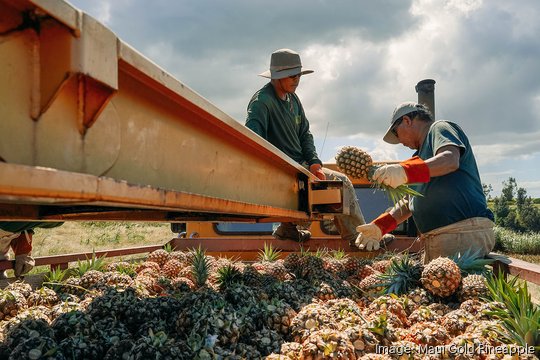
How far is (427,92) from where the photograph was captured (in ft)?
44.5

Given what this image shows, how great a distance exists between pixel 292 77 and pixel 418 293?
3.24 meters

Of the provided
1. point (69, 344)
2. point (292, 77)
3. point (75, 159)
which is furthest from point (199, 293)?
point (292, 77)

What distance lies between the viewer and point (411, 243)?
621cm

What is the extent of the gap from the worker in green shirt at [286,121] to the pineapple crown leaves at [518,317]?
276cm

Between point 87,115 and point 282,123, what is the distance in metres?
4.31

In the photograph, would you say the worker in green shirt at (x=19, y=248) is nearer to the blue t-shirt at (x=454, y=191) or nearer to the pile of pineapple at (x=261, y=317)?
the pile of pineapple at (x=261, y=317)

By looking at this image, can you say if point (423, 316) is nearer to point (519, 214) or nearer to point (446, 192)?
point (446, 192)

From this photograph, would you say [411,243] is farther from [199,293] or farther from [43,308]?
[43,308]

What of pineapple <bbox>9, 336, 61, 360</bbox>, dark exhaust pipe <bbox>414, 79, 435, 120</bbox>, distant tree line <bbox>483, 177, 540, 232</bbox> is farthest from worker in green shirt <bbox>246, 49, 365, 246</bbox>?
distant tree line <bbox>483, 177, 540, 232</bbox>

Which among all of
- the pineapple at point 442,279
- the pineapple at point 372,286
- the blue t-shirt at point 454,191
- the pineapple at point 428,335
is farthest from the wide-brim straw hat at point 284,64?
the pineapple at point 428,335

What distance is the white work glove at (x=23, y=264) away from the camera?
492cm

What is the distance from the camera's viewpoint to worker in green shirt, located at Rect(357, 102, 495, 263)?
172 inches

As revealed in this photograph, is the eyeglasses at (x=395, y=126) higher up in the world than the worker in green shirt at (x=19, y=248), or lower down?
higher up

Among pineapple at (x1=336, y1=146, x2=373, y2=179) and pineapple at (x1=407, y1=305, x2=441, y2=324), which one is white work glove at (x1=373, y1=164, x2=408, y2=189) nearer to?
pineapple at (x1=336, y1=146, x2=373, y2=179)
